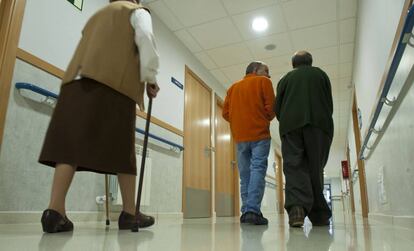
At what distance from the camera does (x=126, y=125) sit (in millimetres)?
1706

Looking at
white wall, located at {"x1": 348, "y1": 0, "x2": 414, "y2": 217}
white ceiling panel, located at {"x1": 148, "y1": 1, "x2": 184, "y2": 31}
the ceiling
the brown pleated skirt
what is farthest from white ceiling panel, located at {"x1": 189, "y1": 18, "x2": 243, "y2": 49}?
the brown pleated skirt

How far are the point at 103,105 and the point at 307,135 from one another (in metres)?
1.33

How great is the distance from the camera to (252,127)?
269 centimetres

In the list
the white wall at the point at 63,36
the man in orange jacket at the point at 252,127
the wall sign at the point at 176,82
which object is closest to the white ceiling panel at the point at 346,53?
the wall sign at the point at 176,82

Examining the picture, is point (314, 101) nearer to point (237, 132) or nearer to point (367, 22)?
point (237, 132)

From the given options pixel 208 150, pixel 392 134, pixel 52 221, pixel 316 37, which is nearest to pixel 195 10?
pixel 316 37

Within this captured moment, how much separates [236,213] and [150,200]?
3254 millimetres

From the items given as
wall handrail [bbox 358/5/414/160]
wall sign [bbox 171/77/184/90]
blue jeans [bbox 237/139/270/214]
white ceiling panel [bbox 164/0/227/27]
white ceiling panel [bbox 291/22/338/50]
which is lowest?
blue jeans [bbox 237/139/270/214]

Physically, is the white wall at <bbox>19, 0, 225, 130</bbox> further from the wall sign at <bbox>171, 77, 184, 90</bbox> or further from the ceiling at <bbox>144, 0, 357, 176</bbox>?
the ceiling at <bbox>144, 0, 357, 176</bbox>

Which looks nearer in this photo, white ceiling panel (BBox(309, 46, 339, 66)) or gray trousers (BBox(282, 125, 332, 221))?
gray trousers (BBox(282, 125, 332, 221))

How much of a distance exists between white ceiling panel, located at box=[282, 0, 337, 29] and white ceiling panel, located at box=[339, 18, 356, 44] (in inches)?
9.4

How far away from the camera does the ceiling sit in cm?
418

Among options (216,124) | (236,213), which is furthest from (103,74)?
(236,213)

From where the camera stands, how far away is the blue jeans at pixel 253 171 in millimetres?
2484
